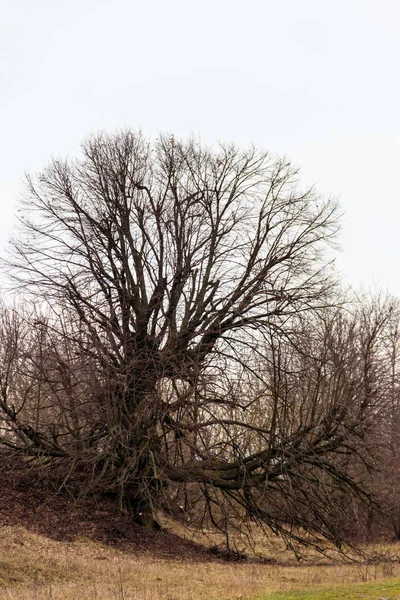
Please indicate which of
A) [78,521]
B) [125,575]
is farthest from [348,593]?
[78,521]

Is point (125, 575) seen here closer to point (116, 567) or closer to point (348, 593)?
point (116, 567)

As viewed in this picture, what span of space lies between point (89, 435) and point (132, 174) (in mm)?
7563

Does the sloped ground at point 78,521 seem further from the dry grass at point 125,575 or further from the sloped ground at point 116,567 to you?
the dry grass at point 125,575

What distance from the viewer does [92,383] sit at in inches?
738

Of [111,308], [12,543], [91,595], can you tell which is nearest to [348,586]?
[91,595]

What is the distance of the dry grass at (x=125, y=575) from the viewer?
1147 cm

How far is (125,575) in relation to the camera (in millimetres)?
13961

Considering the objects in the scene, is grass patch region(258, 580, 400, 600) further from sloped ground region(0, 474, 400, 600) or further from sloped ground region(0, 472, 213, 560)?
sloped ground region(0, 472, 213, 560)

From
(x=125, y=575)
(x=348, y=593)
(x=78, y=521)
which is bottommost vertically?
(x=125, y=575)


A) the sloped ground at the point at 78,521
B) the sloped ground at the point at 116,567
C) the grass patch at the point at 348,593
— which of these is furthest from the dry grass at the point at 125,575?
the sloped ground at the point at 78,521

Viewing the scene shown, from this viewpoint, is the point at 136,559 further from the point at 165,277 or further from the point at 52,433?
the point at 165,277

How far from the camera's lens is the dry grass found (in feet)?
37.6

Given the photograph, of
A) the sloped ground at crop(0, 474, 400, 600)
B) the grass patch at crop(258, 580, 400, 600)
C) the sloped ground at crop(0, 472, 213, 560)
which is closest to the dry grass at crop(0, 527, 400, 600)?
the sloped ground at crop(0, 474, 400, 600)

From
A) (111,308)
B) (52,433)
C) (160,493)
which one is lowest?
(160,493)
